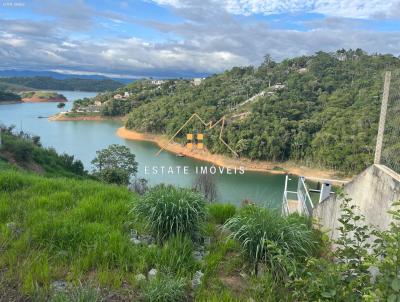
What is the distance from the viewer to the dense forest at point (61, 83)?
354ft

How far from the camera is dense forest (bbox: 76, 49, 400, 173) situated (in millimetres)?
30281

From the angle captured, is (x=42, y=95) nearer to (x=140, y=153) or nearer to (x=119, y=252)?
(x=140, y=153)

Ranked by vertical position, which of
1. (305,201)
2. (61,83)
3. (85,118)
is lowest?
(85,118)

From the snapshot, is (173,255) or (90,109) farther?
(90,109)

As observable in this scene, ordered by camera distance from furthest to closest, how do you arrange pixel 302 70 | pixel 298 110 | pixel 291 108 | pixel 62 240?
pixel 302 70, pixel 291 108, pixel 298 110, pixel 62 240

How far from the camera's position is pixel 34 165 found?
16.9 meters

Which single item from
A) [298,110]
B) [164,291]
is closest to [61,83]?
[298,110]

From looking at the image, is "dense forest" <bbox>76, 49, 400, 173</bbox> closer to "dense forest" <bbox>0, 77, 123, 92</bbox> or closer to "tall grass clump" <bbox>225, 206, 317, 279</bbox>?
"tall grass clump" <bbox>225, 206, 317, 279</bbox>

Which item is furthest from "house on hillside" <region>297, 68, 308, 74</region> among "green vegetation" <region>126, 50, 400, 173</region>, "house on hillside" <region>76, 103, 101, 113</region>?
"house on hillside" <region>76, 103, 101, 113</region>

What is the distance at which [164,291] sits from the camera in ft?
5.89

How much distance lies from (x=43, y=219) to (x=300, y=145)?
112 ft

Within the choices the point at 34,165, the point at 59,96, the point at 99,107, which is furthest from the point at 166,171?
the point at 59,96

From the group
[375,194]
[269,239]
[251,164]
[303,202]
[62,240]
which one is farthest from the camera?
[251,164]

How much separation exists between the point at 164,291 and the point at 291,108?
142 ft
